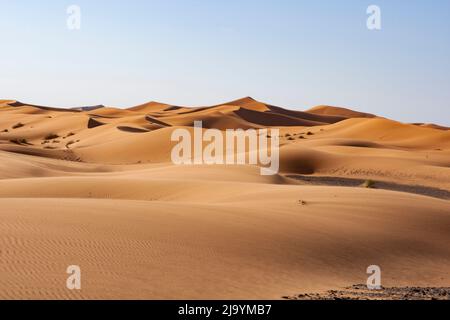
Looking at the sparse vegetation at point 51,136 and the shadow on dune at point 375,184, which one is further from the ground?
the shadow on dune at point 375,184

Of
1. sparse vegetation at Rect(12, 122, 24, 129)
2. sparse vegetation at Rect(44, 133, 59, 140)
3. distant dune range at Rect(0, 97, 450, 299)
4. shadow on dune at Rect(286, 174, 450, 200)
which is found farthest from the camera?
sparse vegetation at Rect(12, 122, 24, 129)

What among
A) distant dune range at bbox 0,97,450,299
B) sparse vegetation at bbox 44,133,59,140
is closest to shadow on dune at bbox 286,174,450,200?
distant dune range at bbox 0,97,450,299

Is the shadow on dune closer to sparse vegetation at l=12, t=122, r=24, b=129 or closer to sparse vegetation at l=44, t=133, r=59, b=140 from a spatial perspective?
sparse vegetation at l=44, t=133, r=59, b=140

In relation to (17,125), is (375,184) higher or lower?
higher

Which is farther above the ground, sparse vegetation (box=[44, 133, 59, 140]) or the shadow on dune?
the shadow on dune

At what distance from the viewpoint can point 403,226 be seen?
14.5 metres

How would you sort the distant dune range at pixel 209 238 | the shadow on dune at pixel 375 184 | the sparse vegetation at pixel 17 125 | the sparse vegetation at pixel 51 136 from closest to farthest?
the distant dune range at pixel 209 238 → the shadow on dune at pixel 375 184 → the sparse vegetation at pixel 51 136 → the sparse vegetation at pixel 17 125

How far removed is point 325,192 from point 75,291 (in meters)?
13.3

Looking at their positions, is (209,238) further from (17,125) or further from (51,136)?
(17,125)

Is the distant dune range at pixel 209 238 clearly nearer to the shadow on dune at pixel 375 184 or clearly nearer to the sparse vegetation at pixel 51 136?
the shadow on dune at pixel 375 184

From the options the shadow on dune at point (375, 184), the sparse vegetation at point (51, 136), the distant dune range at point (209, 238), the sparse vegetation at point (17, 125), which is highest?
the distant dune range at point (209, 238)

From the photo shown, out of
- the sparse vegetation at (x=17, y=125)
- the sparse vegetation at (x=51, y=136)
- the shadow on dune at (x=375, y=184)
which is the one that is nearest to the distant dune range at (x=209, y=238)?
the shadow on dune at (x=375, y=184)

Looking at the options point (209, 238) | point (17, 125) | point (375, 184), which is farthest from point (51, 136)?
point (209, 238)
